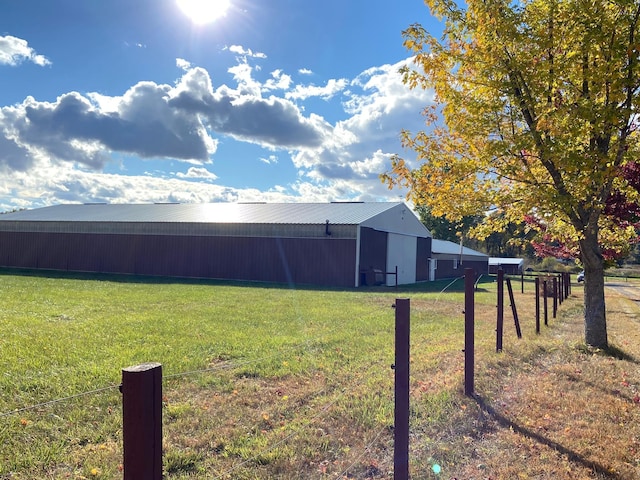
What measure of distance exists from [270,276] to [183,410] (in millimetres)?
22977

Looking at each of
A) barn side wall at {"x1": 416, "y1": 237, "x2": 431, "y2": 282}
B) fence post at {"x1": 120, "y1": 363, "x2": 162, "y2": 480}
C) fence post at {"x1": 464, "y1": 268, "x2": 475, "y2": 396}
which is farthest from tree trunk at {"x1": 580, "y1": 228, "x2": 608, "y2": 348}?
barn side wall at {"x1": 416, "y1": 237, "x2": 431, "y2": 282}

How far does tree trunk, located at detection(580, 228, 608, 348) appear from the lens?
7933 millimetres

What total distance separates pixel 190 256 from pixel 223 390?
83.6 feet

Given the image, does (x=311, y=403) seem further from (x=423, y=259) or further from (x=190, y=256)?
(x=423, y=259)

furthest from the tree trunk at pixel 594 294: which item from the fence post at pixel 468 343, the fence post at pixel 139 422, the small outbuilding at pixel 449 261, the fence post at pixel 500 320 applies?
the small outbuilding at pixel 449 261

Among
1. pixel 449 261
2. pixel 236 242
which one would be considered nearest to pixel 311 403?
pixel 236 242

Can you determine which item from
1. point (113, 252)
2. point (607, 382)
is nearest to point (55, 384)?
point (607, 382)

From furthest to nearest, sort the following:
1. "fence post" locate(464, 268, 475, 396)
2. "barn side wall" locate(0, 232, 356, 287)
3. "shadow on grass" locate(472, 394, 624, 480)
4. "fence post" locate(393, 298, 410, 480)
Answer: "barn side wall" locate(0, 232, 356, 287) → "fence post" locate(464, 268, 475, 396) → "shadow on grass" locate(472, 394, 624, 480) → "fence post" locate(393, 298, 410, 480)

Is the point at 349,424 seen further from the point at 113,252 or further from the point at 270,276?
the point at 113,252

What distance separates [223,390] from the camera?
542 cm

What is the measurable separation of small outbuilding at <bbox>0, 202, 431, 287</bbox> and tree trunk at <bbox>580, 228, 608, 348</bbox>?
700 inches

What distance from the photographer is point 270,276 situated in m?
27.6

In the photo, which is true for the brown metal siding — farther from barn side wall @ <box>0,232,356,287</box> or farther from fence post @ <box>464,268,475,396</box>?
fence post @ <box>464,268,475,396</box>

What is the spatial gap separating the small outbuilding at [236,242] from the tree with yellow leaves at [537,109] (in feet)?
57.6
